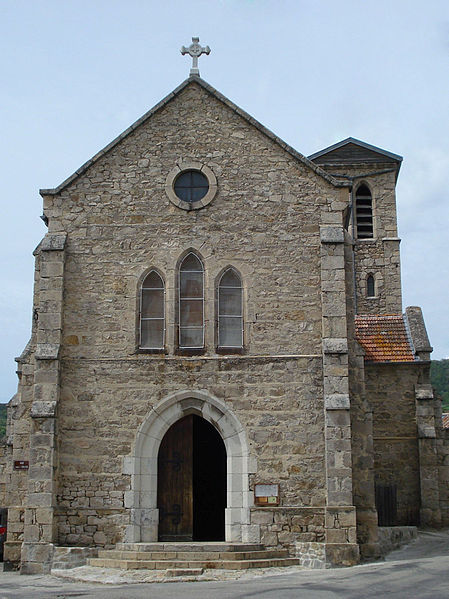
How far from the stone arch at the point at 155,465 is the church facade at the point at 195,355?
35 millimetres

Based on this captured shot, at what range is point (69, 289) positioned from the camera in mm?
17609

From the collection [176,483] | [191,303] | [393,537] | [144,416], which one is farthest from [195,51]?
[393,537]

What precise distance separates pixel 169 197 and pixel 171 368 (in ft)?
13.0

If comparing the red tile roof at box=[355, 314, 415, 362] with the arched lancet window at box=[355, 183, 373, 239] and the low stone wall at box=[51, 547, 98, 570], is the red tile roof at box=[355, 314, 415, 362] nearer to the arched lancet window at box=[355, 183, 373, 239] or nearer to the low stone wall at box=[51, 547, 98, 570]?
the arched lancet window at box=[355, 183, 373, 239]

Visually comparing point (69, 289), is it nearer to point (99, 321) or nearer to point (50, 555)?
point (99, 321)

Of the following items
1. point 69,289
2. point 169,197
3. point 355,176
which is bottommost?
point 69,289

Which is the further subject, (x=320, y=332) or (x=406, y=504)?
(x=406, y=504)

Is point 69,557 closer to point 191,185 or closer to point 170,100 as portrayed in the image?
point 191,185

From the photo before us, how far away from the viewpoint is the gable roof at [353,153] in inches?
1410

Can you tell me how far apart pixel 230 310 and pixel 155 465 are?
3.77 meters

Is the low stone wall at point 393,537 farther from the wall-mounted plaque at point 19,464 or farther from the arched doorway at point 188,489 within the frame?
the wall-mounted plaque at point 19,464

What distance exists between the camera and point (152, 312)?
17625 millimetres

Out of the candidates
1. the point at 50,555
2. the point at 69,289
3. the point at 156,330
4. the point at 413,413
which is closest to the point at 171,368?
the point at 156,330

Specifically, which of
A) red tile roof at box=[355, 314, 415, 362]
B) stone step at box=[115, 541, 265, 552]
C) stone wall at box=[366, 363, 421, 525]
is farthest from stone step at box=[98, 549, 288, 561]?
red tile roof at box=[355, 314, 415, 362]
